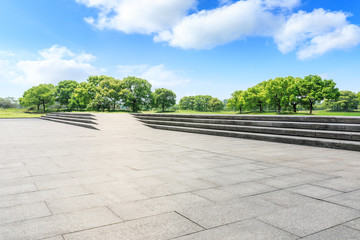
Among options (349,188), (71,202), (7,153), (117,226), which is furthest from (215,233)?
(7,153)

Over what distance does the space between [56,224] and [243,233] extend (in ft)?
7.19

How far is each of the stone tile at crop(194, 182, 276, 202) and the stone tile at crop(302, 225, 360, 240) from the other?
4.37 feet

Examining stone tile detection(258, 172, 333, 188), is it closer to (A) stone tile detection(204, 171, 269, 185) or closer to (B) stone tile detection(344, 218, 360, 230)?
(A) stone tile detection(204, 171, 269, 185)

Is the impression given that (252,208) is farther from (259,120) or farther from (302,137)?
(259,120)

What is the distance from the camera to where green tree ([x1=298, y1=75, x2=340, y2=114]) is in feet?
186

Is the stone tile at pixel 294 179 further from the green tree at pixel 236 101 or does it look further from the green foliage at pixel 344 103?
the green foliage at pixel 344 103

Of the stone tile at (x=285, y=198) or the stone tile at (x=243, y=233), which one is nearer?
the stone tile at (x=243, y=233)

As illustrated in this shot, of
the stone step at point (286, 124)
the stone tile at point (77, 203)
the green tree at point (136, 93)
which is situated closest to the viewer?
the stone tile at point (77, 203)

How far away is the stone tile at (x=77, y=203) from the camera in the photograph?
3.36 meters

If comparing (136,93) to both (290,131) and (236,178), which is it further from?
(236,178)

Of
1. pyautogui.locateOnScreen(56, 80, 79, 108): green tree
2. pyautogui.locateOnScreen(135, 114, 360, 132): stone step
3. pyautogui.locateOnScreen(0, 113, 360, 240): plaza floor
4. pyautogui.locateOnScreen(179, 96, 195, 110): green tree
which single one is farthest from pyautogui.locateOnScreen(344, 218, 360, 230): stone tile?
pyautogui.locateOnScreen(179, 96, 195, 110): green tree

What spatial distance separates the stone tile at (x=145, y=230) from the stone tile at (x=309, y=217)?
3.29 ft

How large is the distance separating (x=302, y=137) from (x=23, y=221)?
9.40 m

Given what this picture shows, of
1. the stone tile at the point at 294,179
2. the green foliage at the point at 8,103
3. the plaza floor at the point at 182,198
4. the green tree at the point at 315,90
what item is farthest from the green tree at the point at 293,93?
the green foliage at the point at 8,103
